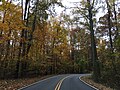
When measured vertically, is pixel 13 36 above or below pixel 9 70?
above

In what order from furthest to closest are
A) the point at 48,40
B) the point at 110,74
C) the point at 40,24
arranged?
1. the point at 48,40
2. the point at 40,24
3. the point at 110,74

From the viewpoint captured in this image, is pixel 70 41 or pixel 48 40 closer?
pixel 48 40

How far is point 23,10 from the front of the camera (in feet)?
106

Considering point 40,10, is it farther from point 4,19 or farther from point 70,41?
point 70,41

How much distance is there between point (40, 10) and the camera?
102ft

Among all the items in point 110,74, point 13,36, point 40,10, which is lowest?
point 110,74

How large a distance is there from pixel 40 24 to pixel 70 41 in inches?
1556

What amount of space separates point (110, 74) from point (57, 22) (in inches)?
1105

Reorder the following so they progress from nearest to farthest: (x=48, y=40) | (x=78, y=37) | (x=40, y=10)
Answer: (x=40, y=10), (x=48, y=40), (x=78, y=37)

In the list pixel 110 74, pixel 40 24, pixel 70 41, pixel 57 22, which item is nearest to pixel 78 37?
pixel 70 41

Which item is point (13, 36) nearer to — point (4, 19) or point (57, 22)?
point (4, 19)

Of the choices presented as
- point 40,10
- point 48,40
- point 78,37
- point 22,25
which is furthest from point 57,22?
point 22,25

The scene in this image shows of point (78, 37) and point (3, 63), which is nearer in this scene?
point (3, 63)

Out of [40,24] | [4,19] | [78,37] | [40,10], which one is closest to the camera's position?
[4,19]
